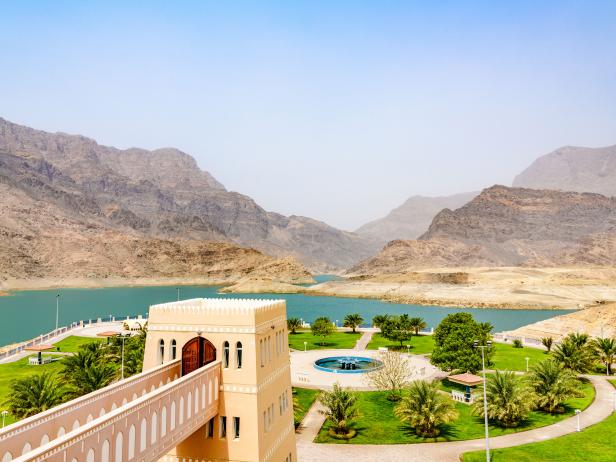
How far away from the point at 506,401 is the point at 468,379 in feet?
23.0

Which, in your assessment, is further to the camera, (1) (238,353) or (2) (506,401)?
(2) (506,401)

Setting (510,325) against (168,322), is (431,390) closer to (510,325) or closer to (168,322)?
(168,322)

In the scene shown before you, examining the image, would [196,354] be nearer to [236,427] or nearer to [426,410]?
[236,427]

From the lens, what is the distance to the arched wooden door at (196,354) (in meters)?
21.3

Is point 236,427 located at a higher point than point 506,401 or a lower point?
higher

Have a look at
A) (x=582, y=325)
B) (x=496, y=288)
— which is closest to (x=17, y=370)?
(x=582, y=325)

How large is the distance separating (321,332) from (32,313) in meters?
80.1

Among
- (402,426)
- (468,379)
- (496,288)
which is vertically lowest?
(402,426)

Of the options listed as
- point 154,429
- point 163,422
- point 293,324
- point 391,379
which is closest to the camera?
point 154,429

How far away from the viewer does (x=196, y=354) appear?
70.6 feet

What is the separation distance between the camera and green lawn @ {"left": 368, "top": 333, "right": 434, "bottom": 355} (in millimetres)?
62175

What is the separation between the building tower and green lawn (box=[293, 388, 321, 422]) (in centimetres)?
1397

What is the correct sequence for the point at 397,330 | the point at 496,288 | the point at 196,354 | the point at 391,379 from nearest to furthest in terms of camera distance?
the point at 196,354
the point at 391,379
the point at 397,330
the point at 496,288

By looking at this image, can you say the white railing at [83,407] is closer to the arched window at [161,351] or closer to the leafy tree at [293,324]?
the arched window at [161,351]
